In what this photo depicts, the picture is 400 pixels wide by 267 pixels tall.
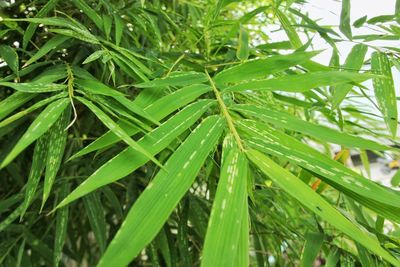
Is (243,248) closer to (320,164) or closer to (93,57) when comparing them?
(320,164)

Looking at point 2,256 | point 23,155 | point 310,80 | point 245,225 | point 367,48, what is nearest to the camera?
point 245,225

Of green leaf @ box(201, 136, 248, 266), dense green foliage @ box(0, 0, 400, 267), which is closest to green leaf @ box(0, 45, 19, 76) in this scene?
dense green foliage @ box(0, 0, 400, 267)

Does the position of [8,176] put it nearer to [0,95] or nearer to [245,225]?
[0,95]

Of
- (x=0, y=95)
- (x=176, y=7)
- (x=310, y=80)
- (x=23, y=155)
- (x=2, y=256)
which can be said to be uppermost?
(x=176, y=7)

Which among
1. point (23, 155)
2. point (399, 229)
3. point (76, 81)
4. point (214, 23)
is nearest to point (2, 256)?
point (23, 155)

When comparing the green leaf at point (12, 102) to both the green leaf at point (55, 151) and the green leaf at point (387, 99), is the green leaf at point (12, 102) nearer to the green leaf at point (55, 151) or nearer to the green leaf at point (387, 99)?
the green leaf at point (55, 151)

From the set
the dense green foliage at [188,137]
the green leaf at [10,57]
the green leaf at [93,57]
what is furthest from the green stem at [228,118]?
the green leaf at [10,57]

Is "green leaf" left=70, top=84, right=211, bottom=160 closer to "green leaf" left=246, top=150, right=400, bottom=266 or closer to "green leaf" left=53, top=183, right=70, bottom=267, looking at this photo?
"green leaf" left=246, top=150, right=400, bottom=266
